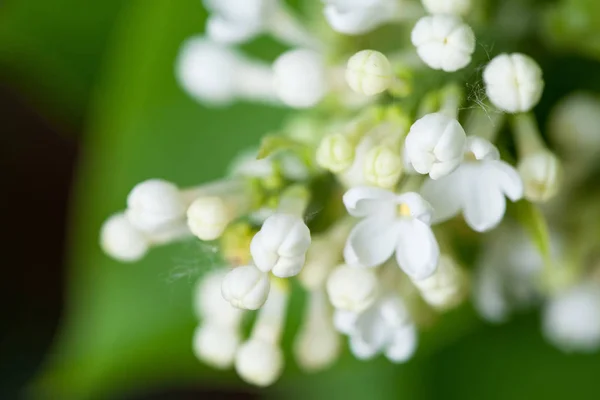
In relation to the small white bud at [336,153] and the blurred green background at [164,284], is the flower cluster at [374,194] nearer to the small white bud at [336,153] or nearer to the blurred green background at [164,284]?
the small white bud at [336,153]

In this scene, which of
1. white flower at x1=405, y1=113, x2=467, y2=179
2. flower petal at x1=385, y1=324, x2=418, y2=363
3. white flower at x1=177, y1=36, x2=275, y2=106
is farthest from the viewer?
white flower at x1=177, y1=36, x2=275, y2=106

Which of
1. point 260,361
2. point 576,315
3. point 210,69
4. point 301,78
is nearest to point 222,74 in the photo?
point 210,69

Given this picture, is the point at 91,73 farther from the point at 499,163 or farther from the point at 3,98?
the point at 499,163

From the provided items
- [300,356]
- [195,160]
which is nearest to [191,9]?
[195,160]

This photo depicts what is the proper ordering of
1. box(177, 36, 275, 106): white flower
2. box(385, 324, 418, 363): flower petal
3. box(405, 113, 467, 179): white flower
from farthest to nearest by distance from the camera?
box(177, 36, 275, 106): white flower
box(385, 324, 418, 363): flower petal
box(405, 113, 467, 179): white flower

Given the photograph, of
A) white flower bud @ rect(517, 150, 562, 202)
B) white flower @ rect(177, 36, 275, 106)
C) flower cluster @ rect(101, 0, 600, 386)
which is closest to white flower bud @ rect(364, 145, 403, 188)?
flower cluster @ rect(101, 0, 600, 386)

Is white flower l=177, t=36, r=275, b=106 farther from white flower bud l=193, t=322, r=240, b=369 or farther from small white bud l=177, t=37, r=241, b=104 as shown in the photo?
white flower bud l=193, t=322, r=240, b=369
